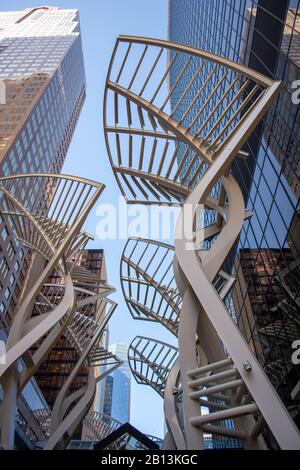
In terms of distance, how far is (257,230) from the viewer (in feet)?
64.8

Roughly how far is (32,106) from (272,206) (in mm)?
48556

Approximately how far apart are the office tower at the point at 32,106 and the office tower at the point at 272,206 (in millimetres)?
12938

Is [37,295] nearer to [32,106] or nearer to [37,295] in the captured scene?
[37,295]

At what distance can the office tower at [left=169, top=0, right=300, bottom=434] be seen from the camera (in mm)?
14703

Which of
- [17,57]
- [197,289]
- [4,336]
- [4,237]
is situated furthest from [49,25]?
[197,289]

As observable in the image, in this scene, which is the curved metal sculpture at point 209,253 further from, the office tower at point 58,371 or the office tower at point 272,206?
the office tower at point 58,371

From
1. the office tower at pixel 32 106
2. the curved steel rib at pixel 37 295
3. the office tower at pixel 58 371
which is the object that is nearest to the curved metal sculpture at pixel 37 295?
the curved steel rib at pixel 37 295

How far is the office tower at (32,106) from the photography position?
156 ft

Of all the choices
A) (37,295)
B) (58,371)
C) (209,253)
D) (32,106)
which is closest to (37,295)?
(37,295)

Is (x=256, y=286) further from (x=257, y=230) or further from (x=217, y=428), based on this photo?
(x=217, y=428)

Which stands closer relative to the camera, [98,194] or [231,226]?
[231,226]

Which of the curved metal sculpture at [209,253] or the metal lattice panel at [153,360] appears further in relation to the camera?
the metal lattice panel at [153,360]

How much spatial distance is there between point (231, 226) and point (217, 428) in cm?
500

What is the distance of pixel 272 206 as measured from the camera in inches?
684
